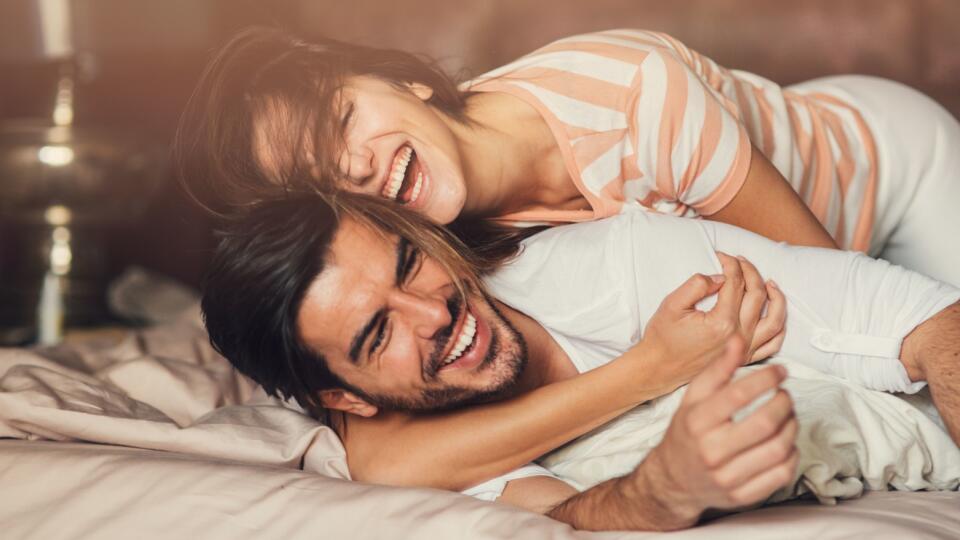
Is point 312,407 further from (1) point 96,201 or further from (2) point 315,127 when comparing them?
(1) point 96,201

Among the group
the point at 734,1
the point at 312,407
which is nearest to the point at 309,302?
the point at 312,407

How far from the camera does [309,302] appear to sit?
1.21 metres

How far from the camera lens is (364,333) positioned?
1194 mm

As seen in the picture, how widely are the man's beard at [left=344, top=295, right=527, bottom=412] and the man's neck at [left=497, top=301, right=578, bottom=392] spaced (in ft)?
0.20

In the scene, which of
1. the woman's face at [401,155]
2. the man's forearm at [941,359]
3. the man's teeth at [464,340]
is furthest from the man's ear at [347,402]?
the man's forearm at [941,359]

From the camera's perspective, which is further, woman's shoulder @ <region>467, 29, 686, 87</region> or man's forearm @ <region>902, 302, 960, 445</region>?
woman's shoulder @ <region>467, 29, 686, 87</region>

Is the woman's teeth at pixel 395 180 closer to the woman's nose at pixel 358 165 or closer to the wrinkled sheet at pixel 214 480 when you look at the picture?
the woman's nose at pixel 358 165

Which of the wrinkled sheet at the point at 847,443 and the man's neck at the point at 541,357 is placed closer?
the wrinkled sheet at the point at 847,443

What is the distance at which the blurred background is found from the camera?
1906 millimetres

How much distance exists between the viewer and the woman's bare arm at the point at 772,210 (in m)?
1.29

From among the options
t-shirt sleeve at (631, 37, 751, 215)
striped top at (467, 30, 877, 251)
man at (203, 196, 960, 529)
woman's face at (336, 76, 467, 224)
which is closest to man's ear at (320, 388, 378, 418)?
man at (203, 196, 960, 529)

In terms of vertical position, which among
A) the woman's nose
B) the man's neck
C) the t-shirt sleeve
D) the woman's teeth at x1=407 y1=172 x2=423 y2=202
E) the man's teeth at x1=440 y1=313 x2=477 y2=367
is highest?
the t-shirt sleeve

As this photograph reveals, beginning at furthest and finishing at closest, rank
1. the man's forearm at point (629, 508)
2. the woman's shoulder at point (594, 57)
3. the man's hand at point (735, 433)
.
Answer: the woman's shoulder at point (594, 57) → the man's forearm at point (629, 508) → the man's hand at point (735, 433)

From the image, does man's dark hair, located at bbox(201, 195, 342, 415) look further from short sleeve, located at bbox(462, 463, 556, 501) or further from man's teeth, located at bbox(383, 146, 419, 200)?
short sleeve, located at bbox(462, 463, 556, 501)
